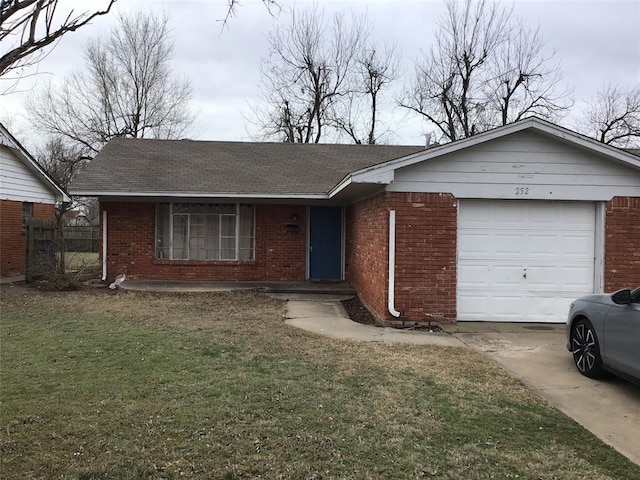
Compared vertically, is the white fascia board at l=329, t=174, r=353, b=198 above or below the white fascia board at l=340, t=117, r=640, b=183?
below

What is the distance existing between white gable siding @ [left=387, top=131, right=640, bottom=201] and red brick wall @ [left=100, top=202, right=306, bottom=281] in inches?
241

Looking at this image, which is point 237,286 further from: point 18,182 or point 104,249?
point 18,182

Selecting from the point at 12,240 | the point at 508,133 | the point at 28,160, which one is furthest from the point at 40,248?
the point at 508,133

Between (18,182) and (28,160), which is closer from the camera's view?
(28,160)

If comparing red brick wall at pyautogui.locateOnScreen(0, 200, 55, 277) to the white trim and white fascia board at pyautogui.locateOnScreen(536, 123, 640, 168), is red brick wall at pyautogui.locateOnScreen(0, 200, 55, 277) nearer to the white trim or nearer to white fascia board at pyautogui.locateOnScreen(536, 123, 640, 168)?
the white trim

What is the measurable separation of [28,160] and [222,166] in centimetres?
614

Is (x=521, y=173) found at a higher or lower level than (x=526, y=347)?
higher

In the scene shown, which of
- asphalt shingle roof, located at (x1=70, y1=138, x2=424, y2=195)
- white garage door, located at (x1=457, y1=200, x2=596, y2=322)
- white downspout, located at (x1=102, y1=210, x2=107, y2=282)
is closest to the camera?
white garage door, located at (x1=457, y1=200, x2=596, y2=322)

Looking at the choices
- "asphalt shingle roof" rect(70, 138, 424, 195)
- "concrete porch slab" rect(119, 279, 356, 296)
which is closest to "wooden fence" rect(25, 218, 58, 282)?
"concrete porch slab" rect(119, 279, 356, 296)

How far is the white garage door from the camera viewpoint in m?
9.48

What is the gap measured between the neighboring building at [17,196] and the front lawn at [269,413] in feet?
30.4

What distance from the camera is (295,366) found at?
6375 millimetres

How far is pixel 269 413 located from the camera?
186 inches

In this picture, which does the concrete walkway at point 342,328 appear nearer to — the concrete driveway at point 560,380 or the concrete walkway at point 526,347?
the concrete walkway at point 526,347
